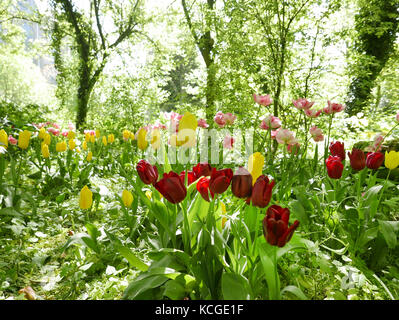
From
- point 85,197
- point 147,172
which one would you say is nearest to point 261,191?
point 147,172

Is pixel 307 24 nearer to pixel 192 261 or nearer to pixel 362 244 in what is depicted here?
pixel 362 244

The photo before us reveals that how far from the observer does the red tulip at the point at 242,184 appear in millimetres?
786

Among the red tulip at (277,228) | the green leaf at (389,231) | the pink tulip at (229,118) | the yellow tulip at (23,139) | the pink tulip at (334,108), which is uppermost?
the pink tulip at (334,108)

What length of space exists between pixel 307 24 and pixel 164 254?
3.43 m

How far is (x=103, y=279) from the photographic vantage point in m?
1.15

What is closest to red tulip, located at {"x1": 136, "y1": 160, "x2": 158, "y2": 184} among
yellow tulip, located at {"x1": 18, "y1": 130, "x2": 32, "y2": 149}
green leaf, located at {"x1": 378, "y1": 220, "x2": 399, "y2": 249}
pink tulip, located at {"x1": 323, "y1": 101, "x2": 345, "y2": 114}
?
green leaf, located at {"x1": 378, "y1": 220, "x2": 399, "y2": 249}

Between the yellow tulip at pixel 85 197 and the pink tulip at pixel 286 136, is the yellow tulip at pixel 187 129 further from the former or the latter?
the pink tulip at pixel 286 136

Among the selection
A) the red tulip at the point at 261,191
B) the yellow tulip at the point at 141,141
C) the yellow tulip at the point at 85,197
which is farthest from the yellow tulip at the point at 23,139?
the red tulip at the point at 261,191

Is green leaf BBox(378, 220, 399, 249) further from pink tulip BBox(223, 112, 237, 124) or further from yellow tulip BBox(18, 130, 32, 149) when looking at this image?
yellow tulip BBox(18, 130, 32, 149)

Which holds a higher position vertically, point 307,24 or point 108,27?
point 108,27

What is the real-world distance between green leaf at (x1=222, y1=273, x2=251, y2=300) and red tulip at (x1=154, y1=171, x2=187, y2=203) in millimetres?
263

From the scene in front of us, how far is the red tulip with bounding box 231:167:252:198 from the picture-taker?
786 millimetres

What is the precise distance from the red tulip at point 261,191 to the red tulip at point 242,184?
0.02 metres

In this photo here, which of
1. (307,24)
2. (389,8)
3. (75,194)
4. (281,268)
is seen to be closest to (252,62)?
(307,24)
